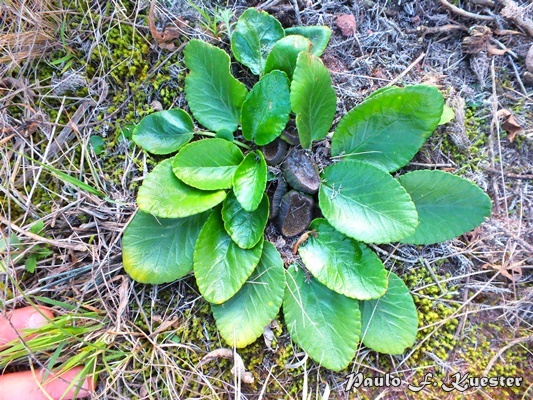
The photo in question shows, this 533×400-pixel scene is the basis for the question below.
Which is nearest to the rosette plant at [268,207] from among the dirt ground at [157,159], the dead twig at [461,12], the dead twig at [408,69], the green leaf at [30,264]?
the dirt ground at [157,159]

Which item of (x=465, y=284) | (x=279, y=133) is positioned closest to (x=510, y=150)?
(x=465, y=284)

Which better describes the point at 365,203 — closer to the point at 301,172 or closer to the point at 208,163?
the point at 301,172

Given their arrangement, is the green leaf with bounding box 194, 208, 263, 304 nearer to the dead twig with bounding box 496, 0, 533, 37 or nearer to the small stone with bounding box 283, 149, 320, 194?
the small stone with bounding box 283, 149, 320, 194

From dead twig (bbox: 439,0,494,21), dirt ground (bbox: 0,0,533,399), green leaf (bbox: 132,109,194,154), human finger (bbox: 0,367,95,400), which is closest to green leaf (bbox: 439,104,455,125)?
dirt ground (bbox: 0,0,533,399)

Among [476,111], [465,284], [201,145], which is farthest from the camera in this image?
[476,111]

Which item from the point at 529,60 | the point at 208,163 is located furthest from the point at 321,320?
the point at 529,60

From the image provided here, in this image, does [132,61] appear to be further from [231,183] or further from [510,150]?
[510,150]

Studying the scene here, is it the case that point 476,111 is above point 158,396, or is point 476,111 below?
above
